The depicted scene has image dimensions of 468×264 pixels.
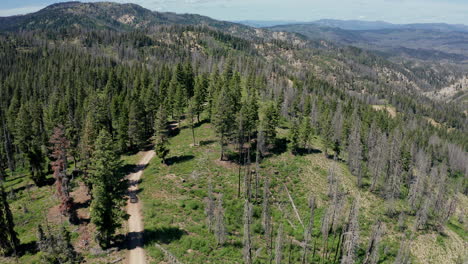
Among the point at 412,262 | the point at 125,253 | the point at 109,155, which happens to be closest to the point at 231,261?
the point at 125,253

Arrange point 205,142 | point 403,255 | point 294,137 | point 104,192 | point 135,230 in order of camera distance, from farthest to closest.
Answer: point 294,137 < point 205,142 < point 403,255 < point 135,230 < point 104,192

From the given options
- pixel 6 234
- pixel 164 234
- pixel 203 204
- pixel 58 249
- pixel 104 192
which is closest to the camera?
A: pixel 58 249

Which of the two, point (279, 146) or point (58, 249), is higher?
point (58, 249)

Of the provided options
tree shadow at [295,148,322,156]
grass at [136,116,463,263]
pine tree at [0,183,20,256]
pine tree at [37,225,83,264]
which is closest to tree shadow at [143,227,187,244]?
grass at [136,116,463,263]

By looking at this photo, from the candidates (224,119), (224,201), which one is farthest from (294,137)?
(224,201)

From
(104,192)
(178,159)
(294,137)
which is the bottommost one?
(178,159)

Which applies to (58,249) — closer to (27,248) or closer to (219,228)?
(27,248)

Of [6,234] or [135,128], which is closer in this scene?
[6,234]

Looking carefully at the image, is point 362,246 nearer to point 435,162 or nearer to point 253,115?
point 253,115
